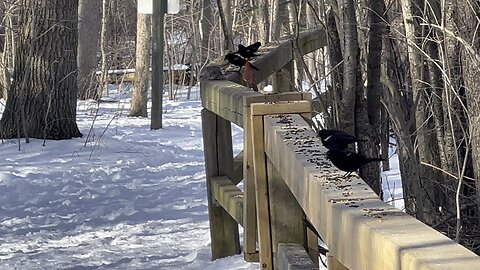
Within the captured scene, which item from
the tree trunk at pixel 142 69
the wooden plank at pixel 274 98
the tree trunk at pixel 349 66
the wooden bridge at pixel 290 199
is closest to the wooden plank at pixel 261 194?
the wooden bridge at pixel 290 199

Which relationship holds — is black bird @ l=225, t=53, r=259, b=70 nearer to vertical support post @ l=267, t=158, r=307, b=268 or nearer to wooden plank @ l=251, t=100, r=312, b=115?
wooden plank @ l=251, t=100, r=312, b=115

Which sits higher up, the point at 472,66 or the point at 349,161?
the point at 472,66

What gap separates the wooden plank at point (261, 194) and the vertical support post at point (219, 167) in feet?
6.44

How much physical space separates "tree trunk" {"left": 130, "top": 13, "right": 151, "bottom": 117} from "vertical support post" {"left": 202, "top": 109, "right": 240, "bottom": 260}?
487 inches

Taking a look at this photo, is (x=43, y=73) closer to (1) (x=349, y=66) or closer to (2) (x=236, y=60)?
(2) (x=236, y=60)

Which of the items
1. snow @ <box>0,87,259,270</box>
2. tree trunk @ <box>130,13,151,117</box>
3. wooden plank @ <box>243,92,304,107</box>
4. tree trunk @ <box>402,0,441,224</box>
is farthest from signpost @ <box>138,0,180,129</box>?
wooden plank @ <box>243,92,304,107</box>

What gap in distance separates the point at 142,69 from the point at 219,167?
13883 mm

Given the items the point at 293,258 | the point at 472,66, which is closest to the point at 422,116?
the point at 472,66

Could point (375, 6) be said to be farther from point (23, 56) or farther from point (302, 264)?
point (23, 56)

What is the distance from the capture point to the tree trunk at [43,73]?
12195 mm

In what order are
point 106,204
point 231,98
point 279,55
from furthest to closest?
point 106,204 → point 279,55 → point 231,98

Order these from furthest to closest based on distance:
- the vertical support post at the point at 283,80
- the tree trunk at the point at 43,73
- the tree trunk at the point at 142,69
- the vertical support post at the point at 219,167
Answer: the tree trunk at the point at 142,69 < the tree trunk at the point at 43,73 < the vertical support post at the point at 283,80 < the vertical support post at the point at 219,167

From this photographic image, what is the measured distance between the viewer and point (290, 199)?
3582mm

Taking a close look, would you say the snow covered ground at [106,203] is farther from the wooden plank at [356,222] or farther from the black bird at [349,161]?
the black bird at [349,161]
